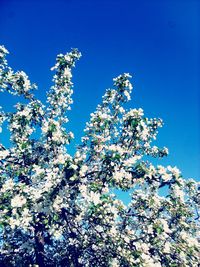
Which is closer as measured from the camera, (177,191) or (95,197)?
(95,197)

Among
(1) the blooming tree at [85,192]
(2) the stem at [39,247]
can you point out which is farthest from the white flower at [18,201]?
(2) the stem at [39,247]

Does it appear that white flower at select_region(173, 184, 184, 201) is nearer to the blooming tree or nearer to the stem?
the blooming tree

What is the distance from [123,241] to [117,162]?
127 inches

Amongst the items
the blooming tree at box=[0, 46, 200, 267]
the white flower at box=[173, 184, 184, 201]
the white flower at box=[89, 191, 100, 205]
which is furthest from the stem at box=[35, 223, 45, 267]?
the white flower at box=[173, 184, 184, 201]

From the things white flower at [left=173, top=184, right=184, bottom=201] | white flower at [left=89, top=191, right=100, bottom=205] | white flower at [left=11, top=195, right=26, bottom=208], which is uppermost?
white flower at [left=173, top=184, right=184, bottom=201]

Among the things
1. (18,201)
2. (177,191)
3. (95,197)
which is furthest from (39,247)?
(177,191)

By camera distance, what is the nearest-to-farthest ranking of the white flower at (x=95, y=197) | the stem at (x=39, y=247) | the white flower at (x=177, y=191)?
the white flower at (x=95, y=197) → the white flower at (x=177, y=191) → the stem at (x=39, y=247)

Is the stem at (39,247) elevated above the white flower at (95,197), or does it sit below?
below

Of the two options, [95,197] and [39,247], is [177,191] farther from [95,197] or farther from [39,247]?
[39,247]

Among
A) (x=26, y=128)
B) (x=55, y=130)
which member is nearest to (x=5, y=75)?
(x=26, y=128)

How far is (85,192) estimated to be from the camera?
1087 cm

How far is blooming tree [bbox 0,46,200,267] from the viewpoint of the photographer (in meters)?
10.6

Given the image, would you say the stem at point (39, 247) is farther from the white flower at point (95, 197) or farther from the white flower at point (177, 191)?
the white flower at point (177, 191)

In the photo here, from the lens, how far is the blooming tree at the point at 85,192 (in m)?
10.6
